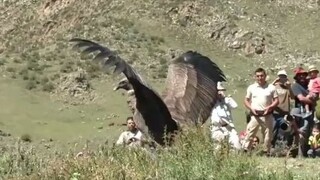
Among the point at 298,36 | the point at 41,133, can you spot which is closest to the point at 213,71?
the point at 41,133

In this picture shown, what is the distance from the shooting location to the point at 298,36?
41.1 m

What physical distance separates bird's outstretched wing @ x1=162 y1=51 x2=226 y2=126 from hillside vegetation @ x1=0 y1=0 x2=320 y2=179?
739 inches

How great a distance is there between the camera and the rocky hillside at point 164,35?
37.9 m

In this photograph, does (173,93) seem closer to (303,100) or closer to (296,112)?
(303,100)

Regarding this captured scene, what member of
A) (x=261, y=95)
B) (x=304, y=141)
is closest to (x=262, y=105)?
(x=261, y=95)

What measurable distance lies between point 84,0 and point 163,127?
37.7m

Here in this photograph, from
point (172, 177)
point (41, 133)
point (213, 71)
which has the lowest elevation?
point (41, 133)

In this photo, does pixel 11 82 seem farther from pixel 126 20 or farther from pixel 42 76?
pixel 126 20

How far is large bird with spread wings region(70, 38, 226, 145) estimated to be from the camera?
27.9 feet

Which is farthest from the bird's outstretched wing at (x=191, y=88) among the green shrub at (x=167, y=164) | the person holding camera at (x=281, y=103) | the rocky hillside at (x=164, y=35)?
the rocky hillside at (x=164, y=35)

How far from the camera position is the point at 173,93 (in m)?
9.51

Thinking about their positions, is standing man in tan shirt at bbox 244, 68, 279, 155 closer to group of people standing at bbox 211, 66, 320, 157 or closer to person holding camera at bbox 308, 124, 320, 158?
group of people standing at bbox 211, 66, 320, 157

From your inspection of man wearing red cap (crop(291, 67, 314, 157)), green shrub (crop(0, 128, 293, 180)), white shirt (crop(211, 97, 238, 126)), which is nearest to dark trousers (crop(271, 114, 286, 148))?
man wearing red cap (crop(291, 67, 314, 157))

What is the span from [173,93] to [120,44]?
99.4 ft
